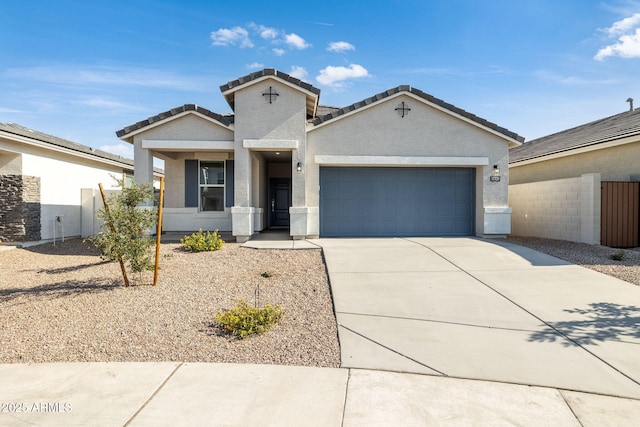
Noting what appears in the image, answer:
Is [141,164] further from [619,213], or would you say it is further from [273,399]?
[619,213]

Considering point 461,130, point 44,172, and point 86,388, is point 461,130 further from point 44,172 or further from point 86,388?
point 44,172

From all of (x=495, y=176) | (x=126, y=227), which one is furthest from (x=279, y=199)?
(x=126, y=227)

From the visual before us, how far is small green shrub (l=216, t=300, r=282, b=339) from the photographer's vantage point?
475 cm

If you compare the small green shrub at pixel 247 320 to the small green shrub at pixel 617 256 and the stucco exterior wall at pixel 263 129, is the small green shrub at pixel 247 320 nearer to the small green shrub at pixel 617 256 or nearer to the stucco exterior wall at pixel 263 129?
the stucco exterior wall at pixel 263 129

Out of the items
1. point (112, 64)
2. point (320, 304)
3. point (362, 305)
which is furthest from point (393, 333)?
point (112, 64)

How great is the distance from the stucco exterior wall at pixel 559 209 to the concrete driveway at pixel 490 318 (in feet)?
11.1

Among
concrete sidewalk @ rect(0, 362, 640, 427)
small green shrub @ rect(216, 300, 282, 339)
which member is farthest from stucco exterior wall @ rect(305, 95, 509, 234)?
concrete sidewalk @ rect(0, 362, 640, 427)

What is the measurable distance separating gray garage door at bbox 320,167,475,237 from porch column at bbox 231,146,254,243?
2.37m

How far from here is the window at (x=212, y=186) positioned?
13.1m

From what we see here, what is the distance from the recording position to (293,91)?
35.1 feet

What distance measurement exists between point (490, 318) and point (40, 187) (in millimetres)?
13693

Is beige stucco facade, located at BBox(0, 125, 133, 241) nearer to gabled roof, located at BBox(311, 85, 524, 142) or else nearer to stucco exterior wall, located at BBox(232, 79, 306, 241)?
stucco exterior wall, located at BBox(232, 79, 306, 241)

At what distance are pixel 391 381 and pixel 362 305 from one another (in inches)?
85.0

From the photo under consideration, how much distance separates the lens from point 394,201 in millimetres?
11680
